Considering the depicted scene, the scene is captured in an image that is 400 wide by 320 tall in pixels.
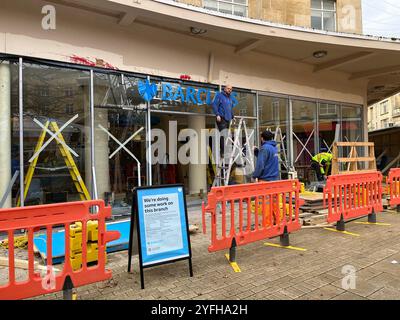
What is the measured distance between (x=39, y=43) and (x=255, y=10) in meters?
6.92

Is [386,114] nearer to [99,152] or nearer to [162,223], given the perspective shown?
[99,152]

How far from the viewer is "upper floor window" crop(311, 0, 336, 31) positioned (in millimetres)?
11758

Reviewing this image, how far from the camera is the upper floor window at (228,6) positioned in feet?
31.6

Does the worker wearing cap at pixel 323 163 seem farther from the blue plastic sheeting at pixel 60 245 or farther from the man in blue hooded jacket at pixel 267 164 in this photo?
the blue plastic sheeting at pixel 60 245

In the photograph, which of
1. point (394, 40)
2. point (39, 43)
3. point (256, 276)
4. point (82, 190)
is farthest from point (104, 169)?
point (394, 40)

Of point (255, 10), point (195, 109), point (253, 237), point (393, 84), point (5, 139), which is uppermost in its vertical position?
point (255, 10)

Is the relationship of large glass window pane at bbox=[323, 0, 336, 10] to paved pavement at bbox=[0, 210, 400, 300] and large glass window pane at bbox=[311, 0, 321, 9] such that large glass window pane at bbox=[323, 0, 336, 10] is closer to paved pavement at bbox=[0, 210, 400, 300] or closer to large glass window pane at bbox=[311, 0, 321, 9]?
large glass window pane at bbox=[311, 0, 321, 9]

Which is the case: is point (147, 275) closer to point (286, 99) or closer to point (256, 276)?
point (256, 276)

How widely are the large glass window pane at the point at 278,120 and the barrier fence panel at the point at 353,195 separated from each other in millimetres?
3758

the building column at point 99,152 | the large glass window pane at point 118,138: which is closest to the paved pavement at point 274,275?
the building column at point 99,152

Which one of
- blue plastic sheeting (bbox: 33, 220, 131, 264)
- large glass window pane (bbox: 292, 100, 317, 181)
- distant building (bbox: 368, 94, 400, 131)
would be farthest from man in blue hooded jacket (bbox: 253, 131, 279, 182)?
distant building (bbox: 368, 94, 400, 131)

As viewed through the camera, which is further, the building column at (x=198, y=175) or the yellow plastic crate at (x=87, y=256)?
the building column at (x=198, y=175)

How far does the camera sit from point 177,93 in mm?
8289

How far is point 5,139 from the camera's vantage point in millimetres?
6020
